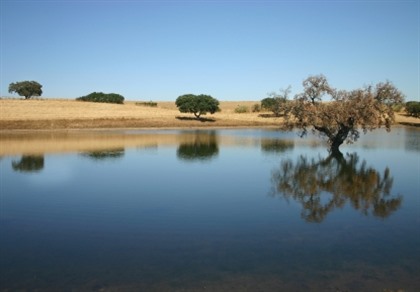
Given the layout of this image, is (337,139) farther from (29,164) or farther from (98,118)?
(98,118)

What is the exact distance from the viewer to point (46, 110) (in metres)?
93.1

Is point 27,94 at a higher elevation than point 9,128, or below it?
higher

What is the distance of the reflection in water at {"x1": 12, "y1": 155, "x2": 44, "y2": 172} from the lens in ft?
105

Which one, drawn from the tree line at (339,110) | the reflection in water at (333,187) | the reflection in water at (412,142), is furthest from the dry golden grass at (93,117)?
the reflection in water at (333,187)

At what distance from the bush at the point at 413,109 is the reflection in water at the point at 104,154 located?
95.6m

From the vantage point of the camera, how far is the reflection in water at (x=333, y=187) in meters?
19.7

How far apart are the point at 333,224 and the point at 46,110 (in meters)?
88.0

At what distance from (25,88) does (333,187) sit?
466 feet

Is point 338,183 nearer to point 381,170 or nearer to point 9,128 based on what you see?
point 381,170

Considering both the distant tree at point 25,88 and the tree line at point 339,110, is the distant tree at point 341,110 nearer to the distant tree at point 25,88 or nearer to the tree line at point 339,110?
the tree line at point 339,110

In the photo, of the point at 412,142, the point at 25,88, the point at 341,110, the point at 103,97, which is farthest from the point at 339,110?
the point at 25,88

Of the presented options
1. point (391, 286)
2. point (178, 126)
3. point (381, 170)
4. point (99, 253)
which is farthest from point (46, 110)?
point (391, 286)

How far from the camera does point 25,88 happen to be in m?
145

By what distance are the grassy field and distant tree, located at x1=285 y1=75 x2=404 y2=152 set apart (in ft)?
152
